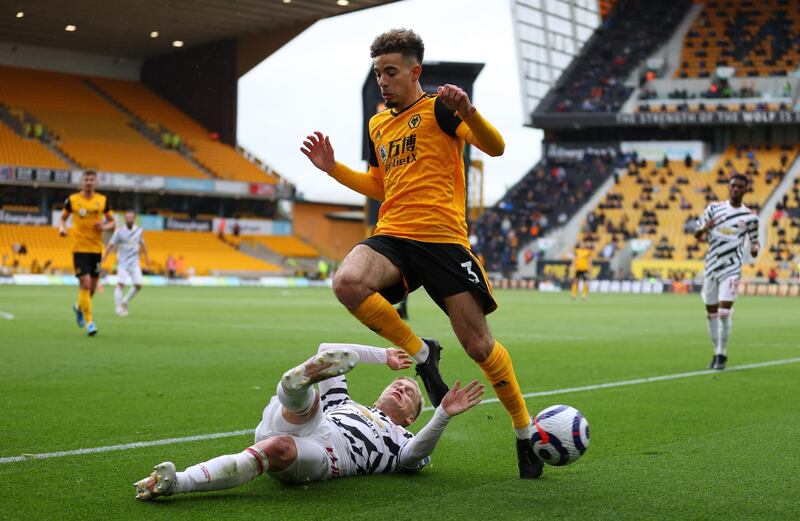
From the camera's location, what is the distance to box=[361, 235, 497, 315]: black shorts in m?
5.27

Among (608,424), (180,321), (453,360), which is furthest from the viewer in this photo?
(180,321)

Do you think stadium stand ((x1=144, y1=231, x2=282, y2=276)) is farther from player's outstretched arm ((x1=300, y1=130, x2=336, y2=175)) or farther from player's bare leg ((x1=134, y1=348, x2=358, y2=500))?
player's bare leg ((x1=134, y1=348, x2=358, y2=500))

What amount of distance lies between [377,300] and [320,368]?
929mm

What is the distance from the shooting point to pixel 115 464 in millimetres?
5270

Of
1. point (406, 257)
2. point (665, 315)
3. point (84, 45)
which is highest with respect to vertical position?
point (84, 45)

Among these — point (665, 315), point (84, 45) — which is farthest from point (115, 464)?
point (84, 45)

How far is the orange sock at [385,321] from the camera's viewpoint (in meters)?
5.20

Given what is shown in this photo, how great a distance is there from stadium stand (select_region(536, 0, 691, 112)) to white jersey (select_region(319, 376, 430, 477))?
187ft

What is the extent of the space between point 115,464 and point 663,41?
61761 mm

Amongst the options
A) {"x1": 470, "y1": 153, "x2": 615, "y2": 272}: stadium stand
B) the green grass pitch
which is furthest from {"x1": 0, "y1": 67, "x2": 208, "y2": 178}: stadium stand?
the green grass pitch

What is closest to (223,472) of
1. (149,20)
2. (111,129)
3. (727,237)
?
(727,237)

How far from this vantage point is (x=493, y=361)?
526 centimetres

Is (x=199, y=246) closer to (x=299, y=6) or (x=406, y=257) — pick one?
(x=299, y=6)

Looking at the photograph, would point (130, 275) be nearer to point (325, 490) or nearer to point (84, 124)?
point (325, 490)
